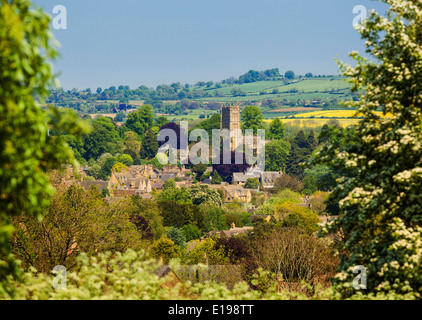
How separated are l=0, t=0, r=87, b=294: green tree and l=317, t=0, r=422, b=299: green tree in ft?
19.2

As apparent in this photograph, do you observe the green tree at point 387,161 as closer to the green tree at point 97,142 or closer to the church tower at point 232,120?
the green tree at point 97,142

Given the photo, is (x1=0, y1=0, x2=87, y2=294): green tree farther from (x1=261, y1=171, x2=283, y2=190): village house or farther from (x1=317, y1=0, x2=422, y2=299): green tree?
(x1=261, y1=171, x2=283, y2=190): village house

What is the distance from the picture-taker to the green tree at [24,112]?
7781 millimetres

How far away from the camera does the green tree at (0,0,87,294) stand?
7781mm

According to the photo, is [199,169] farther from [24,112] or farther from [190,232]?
[24,112]

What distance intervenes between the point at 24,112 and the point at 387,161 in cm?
701

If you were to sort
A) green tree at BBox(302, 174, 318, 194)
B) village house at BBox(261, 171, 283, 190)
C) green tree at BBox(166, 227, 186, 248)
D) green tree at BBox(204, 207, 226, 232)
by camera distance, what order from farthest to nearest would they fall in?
village house at BBox(261, 171, 283, 190) < green tree at BBox(302, 174, 318, 194) < green tree at BBox(204, 207, 226, 232) < green tree at BBox(166, 227, 186, 248)

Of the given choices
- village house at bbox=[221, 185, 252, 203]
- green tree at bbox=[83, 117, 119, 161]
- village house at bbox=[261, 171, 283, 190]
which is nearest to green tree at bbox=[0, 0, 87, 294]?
village house at bbox=[221, 185, 252, 203]

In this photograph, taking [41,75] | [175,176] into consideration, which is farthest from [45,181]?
[175,176]

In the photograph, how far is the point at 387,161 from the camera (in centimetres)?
1172

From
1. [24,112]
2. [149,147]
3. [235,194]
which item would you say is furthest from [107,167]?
[24,112]

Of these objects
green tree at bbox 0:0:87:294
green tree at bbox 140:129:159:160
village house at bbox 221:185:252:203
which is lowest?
village house at bbox 221:185:252:203
